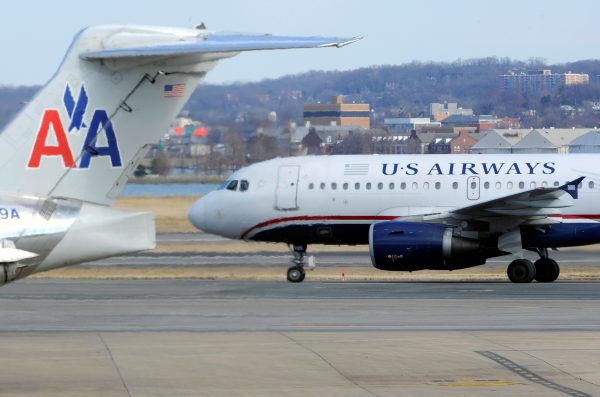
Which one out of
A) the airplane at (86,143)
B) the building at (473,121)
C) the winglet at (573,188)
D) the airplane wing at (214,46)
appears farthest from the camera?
the building at (473,121)

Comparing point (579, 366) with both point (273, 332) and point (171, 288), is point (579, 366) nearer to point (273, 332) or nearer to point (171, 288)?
point (273, 332)

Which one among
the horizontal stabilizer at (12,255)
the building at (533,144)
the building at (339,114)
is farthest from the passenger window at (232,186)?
the building at (339,114)

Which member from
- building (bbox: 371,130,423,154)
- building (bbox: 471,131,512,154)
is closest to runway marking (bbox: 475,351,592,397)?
building (bbox: 371,130,423,154)

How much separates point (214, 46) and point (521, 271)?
20.3 metres

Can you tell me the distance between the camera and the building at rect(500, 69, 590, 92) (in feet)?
238

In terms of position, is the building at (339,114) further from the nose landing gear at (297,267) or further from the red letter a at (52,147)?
the red letter a at (52,147)

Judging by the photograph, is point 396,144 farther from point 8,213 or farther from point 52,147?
point 8,213

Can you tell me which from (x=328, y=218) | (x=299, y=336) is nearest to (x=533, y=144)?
(x=328, y=218)

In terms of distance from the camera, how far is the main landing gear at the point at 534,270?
3144 cm

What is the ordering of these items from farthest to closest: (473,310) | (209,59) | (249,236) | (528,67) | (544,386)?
(528,67), (249,236), (473,310), (544,386), (209,59)

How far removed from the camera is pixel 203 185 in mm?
77938

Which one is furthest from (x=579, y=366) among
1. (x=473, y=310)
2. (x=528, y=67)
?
(x=528, y=67)

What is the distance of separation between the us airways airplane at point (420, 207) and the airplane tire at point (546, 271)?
0.08ft

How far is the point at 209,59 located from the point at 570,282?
68.0 feet
